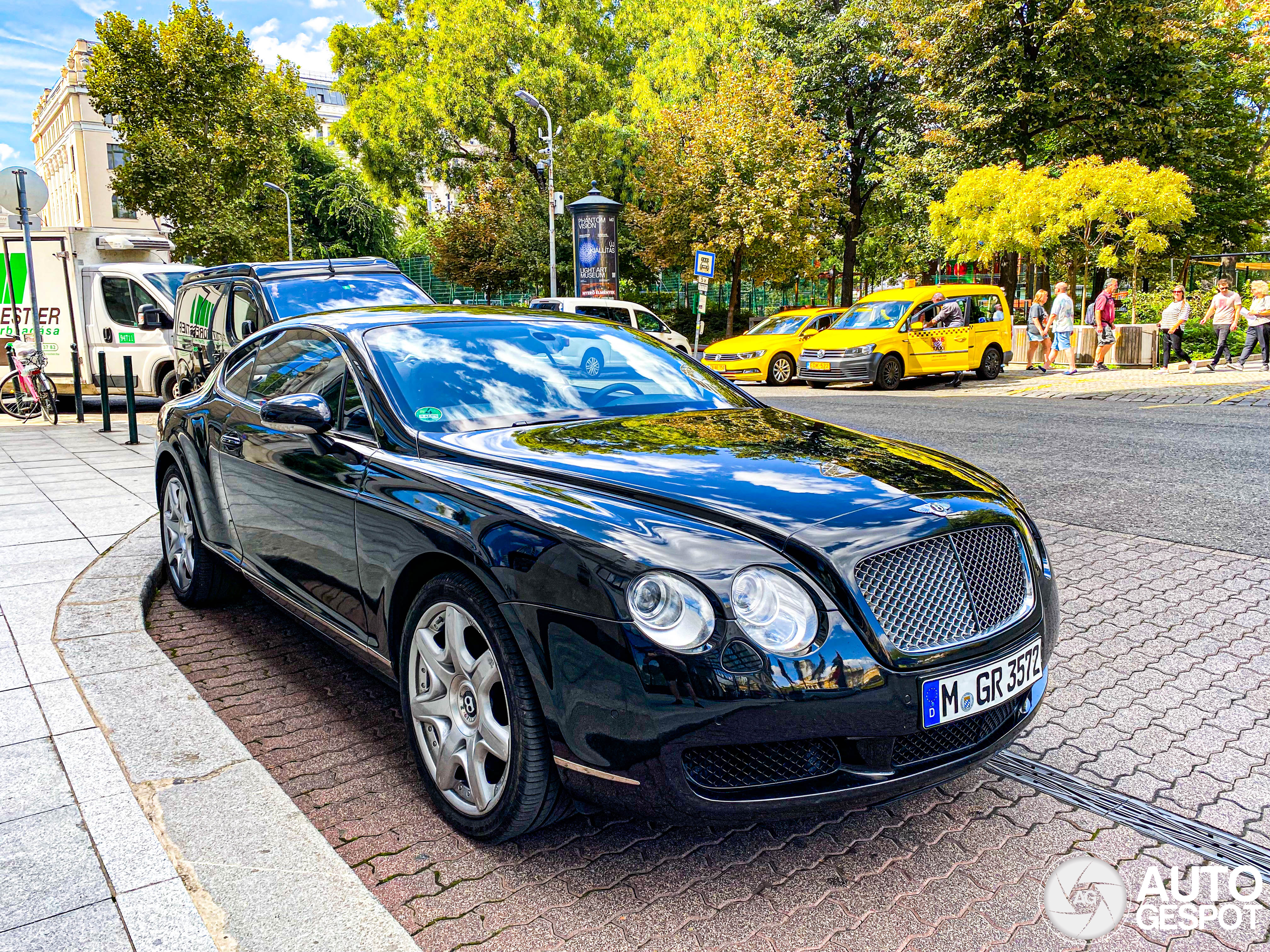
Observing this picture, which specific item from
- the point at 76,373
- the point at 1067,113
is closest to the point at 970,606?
the point at 76,373

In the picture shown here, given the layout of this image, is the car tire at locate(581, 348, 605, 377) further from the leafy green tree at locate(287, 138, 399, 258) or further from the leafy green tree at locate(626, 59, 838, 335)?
the leafy green tree at locate(287, 138, 399, 258)

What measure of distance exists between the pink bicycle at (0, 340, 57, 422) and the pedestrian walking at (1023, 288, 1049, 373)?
19201 mm

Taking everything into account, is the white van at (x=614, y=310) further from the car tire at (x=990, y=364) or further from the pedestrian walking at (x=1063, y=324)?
the pedestrian walking at (x=1063, y=324)

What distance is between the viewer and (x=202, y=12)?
1052 inches


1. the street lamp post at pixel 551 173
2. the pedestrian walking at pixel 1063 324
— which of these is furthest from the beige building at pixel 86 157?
the pedestrian walking at pixel 1063 324

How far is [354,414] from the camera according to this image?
3.43m

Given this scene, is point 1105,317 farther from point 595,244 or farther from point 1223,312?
point 595,244

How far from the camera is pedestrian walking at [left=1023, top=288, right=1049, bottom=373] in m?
21.4

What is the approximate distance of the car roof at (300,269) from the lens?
29.3 ft

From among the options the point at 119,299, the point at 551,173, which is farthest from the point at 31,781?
the point at 551,173

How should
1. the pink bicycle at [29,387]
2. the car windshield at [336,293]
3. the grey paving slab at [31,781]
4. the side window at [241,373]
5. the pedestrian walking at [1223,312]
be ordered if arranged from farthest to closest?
the pedestrian walking at [1223,312], the pink bicycle at [29,387], the car windshield at [336,293], the side window at [241,373], the grey paving slab at [31,781]

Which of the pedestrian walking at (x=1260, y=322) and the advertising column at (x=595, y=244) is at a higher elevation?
the advertising column at (x=595, y=244)

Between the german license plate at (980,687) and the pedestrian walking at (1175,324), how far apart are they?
18469 mm

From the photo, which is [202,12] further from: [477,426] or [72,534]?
[477,426]
